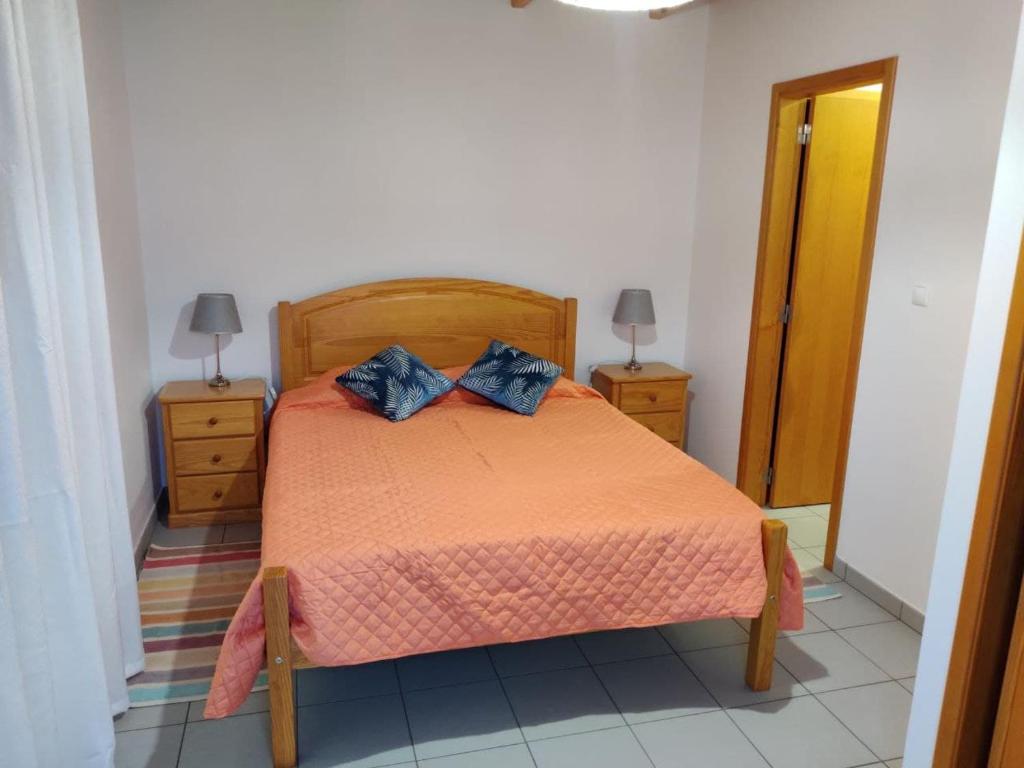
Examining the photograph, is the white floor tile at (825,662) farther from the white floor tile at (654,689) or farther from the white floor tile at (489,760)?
the white floor tile at (489,760)

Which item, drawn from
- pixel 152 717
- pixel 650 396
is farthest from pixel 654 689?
pixel 650 396

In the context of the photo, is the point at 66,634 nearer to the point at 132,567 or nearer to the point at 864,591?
the point at 132,567

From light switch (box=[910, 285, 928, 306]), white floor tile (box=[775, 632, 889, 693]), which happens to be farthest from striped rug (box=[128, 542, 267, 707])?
light switch (box=[910, 285, 928, 306])

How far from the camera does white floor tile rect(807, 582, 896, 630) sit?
3.04m

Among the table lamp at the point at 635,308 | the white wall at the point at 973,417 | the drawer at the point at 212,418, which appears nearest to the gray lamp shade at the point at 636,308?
the table lamp at the point at 635,308

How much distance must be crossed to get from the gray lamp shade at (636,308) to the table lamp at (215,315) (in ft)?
6.44

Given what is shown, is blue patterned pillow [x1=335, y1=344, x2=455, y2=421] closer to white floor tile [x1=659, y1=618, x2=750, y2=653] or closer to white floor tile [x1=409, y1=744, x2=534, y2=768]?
white floor tile [x1=659, y1=618, x2=750, y2=653]

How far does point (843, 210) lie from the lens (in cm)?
387

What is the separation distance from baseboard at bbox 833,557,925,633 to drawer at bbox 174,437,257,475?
2710 mm

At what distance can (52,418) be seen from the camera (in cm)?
182

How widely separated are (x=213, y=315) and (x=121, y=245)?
480 mm

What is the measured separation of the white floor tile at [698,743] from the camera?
227 centimetres

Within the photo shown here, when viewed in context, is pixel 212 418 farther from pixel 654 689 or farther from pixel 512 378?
pixel 654 689

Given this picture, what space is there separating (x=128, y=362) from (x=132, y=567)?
3.97ft
